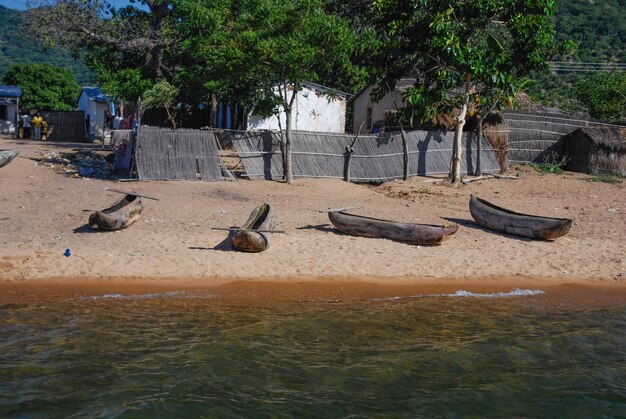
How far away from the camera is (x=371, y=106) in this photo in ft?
83.5

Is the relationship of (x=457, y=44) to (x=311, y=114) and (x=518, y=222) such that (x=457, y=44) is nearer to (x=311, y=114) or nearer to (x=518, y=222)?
(x=518, y=222)

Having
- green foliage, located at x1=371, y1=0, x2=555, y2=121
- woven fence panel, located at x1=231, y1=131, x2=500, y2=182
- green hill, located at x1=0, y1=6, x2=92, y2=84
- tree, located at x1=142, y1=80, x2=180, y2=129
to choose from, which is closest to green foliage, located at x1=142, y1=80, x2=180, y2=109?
tree, located at x1=142, y1=80, x2=180, y2=129

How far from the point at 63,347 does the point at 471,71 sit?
11544mm

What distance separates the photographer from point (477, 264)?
10.8m

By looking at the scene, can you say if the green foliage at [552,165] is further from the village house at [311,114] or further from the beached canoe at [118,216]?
the beached canoe at [118,216]

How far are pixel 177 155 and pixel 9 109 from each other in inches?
780

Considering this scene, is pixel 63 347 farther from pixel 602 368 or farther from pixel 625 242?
pixel 625 242

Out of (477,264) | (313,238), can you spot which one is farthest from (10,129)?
(477,264)

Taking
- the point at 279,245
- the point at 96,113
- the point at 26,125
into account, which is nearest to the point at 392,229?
the point at 279,245

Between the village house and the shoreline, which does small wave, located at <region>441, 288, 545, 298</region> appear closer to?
the shoreline

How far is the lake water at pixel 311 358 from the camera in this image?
638cm

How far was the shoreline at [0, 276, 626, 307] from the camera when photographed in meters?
9.20

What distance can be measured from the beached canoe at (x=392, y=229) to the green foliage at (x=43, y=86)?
4050cm

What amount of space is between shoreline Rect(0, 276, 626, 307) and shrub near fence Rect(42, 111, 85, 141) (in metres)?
23.4
